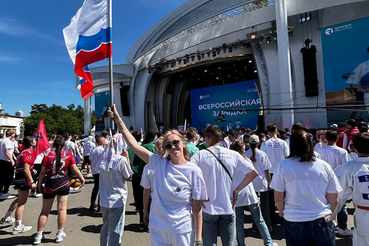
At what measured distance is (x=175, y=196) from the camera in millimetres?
1875

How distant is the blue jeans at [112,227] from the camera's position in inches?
120

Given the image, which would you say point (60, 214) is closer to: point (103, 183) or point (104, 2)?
point (103, 183)

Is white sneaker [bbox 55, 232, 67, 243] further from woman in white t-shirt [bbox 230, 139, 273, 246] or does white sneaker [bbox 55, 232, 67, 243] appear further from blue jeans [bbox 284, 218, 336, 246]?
blue jeans [bbox 284, 218, 336, 246]

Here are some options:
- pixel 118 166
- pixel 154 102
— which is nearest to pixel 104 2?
pixel 118 166

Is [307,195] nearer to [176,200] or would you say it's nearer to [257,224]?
[176,200]

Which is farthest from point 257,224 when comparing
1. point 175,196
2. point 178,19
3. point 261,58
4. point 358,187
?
point 178,19

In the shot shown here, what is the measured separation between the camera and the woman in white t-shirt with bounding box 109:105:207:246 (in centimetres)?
185

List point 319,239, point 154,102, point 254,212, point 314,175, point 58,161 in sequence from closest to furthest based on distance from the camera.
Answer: point 319,239, point 314,175, point 254,212, point 58,161, point 154,102

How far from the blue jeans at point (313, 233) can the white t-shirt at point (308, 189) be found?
4cm

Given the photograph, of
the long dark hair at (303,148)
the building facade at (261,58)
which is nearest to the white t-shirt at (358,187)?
the long dark hair at (303,148)

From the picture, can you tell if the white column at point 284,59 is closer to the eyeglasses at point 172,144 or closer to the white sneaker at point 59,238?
the white sneaker at point 59,238

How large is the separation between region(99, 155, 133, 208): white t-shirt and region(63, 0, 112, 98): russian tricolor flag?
165cm

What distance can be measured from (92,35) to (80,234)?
3536 mm

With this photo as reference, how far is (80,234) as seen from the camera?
420 cm
